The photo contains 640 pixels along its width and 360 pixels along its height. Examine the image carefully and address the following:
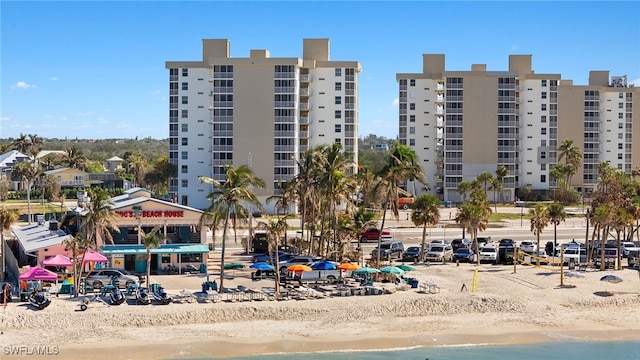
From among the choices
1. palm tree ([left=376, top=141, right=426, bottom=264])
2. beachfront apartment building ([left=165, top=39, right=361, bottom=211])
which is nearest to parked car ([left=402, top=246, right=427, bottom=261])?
palm tree ([left=376, top=141, right=426, bottom=264])

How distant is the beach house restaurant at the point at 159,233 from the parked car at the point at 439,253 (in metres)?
17.9

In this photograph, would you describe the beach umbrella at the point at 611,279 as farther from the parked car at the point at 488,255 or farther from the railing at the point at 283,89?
the railing at the point at 283,89

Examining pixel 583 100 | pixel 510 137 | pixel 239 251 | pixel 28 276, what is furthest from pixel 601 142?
pixel 28 276

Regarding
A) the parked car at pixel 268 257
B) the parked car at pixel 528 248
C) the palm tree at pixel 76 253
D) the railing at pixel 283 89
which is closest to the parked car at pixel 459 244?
the parked car at pixel 528 248

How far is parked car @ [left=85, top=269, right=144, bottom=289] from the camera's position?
47625mm

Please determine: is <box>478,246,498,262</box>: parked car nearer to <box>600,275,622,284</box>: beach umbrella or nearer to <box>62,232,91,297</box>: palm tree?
<box>600,275,622,284</box>: beach umbrella

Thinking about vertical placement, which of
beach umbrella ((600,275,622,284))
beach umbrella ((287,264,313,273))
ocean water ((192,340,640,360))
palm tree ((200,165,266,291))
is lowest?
ocean water ((192,340,640,360))

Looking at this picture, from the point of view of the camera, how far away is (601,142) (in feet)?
464

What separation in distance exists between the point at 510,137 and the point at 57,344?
9901cm

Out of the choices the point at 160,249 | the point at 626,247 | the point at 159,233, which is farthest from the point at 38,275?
the point at 626,247

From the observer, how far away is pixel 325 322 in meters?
43.4

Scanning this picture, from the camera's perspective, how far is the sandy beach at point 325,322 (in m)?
39.1

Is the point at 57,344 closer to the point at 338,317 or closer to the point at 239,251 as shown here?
the point at 338,317

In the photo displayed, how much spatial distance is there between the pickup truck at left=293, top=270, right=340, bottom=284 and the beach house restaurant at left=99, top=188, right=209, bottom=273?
27.9 feet
